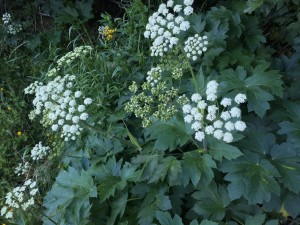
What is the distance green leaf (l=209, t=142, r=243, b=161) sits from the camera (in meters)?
2.49

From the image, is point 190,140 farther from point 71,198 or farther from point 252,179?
point 71,198

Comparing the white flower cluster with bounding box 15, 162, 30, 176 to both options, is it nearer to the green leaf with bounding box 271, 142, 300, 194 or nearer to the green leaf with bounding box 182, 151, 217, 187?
the green leaf with bounding box 182, 151, 217, 187

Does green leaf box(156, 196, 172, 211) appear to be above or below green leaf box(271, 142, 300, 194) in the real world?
below

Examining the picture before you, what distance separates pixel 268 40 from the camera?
4414mm

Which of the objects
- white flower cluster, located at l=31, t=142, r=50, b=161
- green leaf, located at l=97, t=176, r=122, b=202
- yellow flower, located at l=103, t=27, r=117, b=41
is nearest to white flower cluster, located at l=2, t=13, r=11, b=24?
yellow flower, located at l=103, t=27, r=117, b=41

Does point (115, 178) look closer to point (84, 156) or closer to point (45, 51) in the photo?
point (84, 156)

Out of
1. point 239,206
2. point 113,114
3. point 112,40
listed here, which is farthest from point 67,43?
point 239,206

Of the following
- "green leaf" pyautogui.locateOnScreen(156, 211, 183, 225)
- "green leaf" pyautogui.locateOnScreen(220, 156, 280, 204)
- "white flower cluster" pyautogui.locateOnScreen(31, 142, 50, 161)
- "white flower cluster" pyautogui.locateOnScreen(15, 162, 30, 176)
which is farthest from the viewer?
"white flower cluster" pyautogui.locateOnScreen(15, 162, 30, 176)

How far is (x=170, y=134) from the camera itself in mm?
2693

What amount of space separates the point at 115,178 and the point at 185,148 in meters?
0.59

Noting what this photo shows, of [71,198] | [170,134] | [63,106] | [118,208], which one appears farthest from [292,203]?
[63,106]

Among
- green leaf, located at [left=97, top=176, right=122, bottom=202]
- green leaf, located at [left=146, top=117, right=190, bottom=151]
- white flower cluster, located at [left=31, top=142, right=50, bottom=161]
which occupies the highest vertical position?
green leaf, located at [left=146, top=117, right=190, bottom=151]

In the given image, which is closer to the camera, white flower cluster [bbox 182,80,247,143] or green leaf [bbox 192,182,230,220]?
white flower cluster [bbox 182,80,247,143]

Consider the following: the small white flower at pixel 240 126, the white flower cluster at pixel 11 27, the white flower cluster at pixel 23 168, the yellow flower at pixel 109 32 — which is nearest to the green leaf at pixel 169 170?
the small white flower at pixel 240 126
